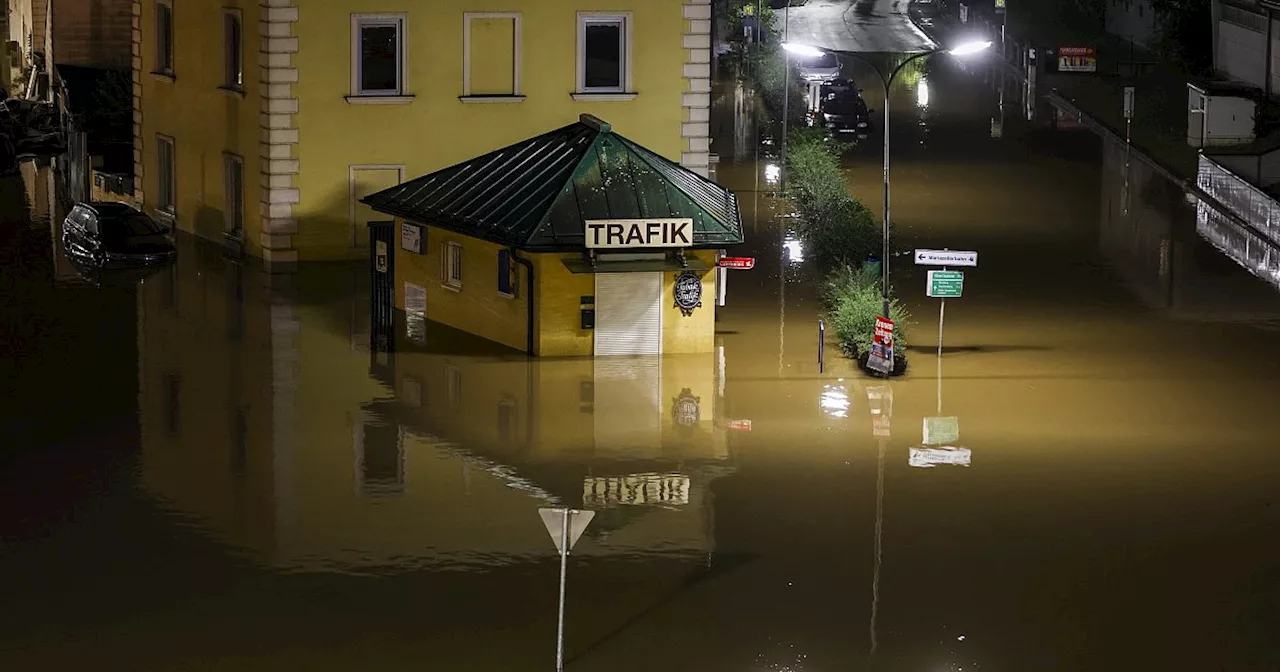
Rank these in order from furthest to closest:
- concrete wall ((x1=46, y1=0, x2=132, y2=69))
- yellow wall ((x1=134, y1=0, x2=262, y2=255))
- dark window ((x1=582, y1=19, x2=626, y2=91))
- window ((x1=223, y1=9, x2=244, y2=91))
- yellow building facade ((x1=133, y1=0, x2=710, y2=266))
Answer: concrete wall ((x1=46, y1=0, x2=132, y2=69)) < window ((x1=223, y1=9, x2=244, y2=91)) < yellow wall ((x1=134, y1=0, x2=262, y2=255)) < dark window ((x1=582, y1=19, x2=626, y2=91)) < yellow building facade ((x1=133, y1=0, x2=710, y2=266))

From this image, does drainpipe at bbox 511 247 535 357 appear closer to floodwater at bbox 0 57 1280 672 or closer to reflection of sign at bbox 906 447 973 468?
floodwater at bbox 0 57 1280 672

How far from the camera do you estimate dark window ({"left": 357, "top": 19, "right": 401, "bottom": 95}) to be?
49.9 metres

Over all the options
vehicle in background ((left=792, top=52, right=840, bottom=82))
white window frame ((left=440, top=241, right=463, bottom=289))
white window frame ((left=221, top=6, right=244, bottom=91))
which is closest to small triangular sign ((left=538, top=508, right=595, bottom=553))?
white window frame ((left=440, top=241, right=463, bottom=289))

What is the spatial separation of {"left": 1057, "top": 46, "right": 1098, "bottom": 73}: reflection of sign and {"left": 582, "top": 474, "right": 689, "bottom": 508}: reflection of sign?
7137cm

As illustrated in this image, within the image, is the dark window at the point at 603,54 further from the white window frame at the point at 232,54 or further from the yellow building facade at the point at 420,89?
the white window frame at the point at 232,54

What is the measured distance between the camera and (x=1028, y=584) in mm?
26516

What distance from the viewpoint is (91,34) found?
73.1 metres

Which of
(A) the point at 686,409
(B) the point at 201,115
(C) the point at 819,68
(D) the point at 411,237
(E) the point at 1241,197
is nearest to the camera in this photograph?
(A) the point at 686,409

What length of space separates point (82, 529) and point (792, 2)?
378ft

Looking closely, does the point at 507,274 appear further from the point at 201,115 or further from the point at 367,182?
the point at 201,115

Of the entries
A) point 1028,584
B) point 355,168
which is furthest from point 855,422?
point 355,168

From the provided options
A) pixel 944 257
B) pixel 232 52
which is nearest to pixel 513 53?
pixel 232 52

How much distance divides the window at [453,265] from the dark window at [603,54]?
30.6 ft

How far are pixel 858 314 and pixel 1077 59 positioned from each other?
2428 inches
